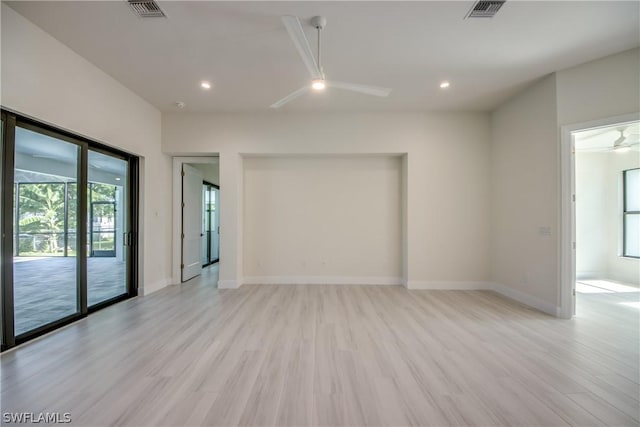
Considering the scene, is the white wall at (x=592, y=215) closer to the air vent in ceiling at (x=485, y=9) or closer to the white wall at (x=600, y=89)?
the white wall at (x=600, y=89)

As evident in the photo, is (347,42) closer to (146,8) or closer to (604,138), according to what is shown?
(146,8)

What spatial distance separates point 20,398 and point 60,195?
2.29 m

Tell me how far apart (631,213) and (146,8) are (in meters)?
8.66

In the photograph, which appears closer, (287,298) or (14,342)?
(14,342)

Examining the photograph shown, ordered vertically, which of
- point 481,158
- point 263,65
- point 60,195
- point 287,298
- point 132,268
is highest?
point 263,65

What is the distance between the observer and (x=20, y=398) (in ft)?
5.93

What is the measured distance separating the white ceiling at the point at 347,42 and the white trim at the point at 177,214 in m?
1.37

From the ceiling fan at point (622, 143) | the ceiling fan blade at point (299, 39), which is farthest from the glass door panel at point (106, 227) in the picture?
the ceiling fan at point (622, 143)

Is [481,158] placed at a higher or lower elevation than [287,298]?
higher

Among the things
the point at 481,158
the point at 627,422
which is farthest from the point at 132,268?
the point at 481,158

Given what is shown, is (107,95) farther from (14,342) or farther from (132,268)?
→ (14,342)

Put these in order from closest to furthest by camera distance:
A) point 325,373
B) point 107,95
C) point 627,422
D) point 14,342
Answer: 1. point 627,422
2. point 325,373
3. point 14,342
4. point 107,95

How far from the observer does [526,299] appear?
3.83m

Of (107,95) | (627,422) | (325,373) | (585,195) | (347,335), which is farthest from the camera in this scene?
(585,195)
